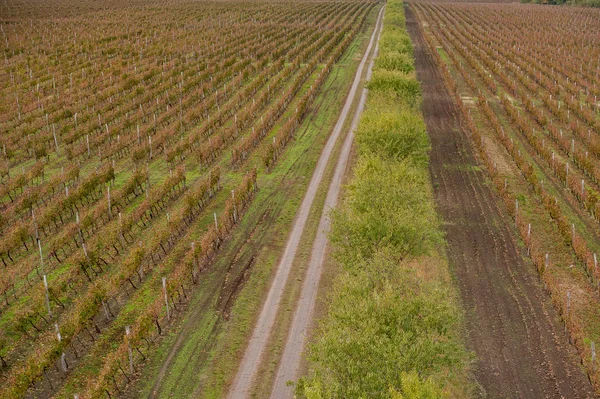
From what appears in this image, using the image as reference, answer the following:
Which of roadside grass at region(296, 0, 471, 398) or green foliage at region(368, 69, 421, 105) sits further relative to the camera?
green foliage at region(368, 69, 421, 105)

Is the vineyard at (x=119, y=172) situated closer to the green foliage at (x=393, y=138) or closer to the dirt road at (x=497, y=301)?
the green foliage at (x=393, y=138)

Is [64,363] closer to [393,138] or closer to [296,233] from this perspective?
[296,233]

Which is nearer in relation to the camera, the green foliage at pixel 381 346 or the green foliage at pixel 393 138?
the green foliage at pixel 381 346

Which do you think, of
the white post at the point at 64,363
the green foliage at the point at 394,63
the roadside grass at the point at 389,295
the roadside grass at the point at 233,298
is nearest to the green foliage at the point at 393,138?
the roadside grass at the point at 389,295

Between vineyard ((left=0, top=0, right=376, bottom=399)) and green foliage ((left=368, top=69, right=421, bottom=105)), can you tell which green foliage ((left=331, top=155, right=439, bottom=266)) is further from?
green foliage ((left=368, top=69, right=421, bottom=105))

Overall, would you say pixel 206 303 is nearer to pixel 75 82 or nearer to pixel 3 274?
pixel 3 274

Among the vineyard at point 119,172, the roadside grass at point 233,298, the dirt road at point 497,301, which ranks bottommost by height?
the dirt road at point 497,301

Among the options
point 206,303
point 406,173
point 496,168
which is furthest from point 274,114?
point 206,303

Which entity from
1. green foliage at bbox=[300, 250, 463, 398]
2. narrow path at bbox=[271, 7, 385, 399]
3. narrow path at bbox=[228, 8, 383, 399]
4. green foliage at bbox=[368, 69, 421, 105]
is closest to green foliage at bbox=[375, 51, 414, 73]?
green foliage at bbox=[368, 69, 421, 105]
